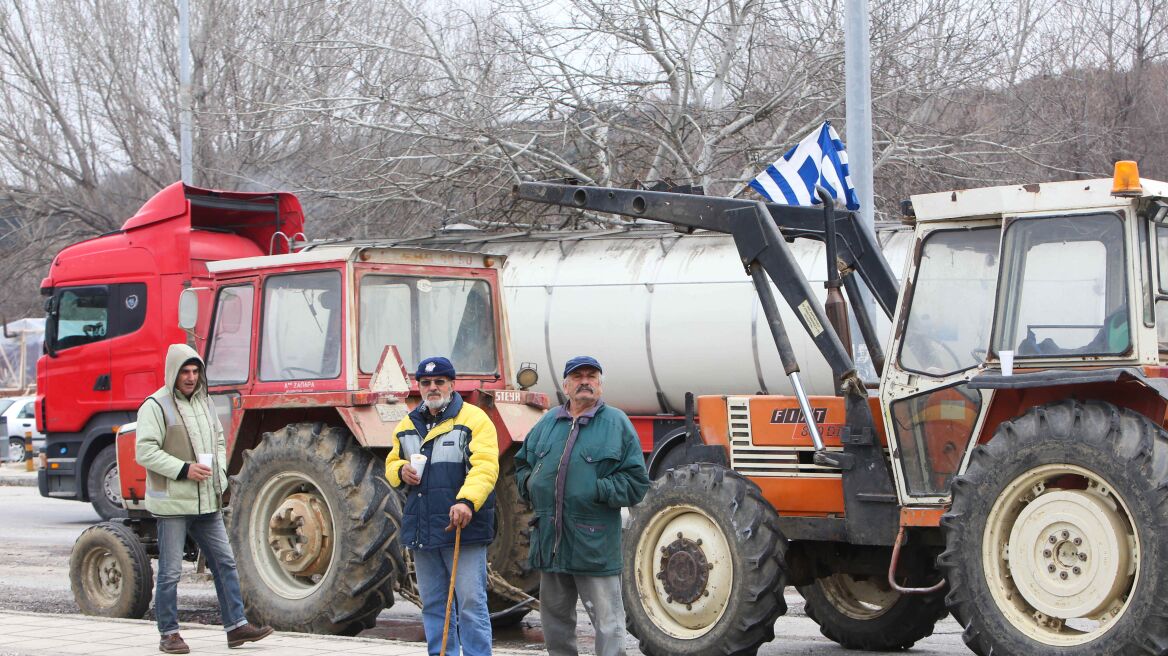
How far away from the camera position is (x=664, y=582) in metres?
8.77

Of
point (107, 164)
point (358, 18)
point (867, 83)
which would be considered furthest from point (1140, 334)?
point (107, 164)

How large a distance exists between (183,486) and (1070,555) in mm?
4949

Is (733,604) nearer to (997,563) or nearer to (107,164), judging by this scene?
(997,563)

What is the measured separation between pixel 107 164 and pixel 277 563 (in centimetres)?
2185

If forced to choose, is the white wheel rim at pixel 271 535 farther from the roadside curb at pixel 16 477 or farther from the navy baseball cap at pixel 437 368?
the roadside curb at pixel 16 477

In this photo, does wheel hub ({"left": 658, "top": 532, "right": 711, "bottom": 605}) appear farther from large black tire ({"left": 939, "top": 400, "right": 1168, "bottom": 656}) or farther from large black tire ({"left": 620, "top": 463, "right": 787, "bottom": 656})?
large black tire ({"left": 939, "top": 400, "right": 1168, "bottom": 656})

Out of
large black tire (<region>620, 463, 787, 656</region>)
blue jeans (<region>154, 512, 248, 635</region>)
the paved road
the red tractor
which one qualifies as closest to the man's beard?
large black tire (<region>620, 463, 787, 656</region>)

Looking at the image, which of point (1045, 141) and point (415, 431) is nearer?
point (415, 431)

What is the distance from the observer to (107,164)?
30438 mm

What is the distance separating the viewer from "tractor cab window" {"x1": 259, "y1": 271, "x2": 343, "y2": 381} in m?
10.7

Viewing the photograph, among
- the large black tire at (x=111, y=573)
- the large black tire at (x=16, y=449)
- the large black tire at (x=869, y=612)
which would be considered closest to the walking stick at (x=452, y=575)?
the large black tire at (x=869, y=612)

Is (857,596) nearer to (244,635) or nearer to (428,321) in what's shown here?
(428,321)

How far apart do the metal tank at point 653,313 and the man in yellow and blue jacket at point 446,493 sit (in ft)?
23.1

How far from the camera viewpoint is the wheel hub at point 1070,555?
6.91 metres
